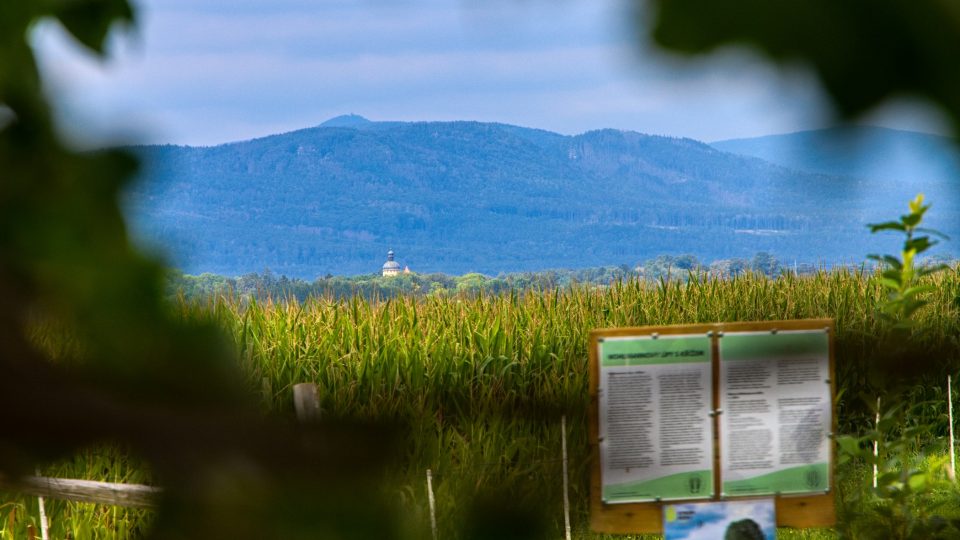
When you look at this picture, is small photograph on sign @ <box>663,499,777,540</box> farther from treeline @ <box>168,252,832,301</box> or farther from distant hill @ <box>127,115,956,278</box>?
distant hill @ <box>127,115,956,278</box>

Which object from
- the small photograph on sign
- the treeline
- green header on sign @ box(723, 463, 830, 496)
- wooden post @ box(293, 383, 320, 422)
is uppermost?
the treeline

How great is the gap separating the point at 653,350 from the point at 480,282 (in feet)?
9.34

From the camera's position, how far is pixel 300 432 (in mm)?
296

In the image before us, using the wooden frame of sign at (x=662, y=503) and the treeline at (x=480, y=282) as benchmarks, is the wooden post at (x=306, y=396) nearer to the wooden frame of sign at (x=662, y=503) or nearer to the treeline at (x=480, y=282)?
the wooden frame of sign at (x=662, y=503)

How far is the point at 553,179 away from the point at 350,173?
1321 centimetres

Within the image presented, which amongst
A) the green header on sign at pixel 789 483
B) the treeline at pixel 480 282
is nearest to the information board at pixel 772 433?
the green header on sign at pixel 789 483

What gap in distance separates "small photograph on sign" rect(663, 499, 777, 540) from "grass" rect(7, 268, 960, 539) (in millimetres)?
506

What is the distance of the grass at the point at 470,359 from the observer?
4301 millimetres

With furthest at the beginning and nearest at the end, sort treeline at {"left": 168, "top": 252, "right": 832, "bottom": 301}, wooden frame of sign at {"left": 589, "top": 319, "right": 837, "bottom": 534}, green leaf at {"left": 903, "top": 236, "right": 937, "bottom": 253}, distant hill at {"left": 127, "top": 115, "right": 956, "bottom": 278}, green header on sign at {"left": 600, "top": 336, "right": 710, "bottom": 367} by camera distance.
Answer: distant hill at {"left": 127, "top": 115, "right": 956, "bottom": 278}
treeline at {"left": 168, "top": 252, "right": 832, "bottom": 301}
green header on sign at {"left": 600, "top": 336, "right": 710, "bottom": 367}
wooden frame of sign at {"left": 589, "top": 319, "right": 837, "bottom": 534}
green leaf at {"left": 903, "top": 236, "right": 937, "bottom": 253}

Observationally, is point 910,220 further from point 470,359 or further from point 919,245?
point 470,359

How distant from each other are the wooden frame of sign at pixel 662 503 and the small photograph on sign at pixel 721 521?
0.04 m

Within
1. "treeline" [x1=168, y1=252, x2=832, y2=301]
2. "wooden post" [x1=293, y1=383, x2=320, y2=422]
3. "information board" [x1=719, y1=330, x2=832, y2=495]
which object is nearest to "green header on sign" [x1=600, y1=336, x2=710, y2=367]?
"information board" [x1=719, y1=330, x2=832, y2=495]

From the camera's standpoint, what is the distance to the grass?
4301 mm

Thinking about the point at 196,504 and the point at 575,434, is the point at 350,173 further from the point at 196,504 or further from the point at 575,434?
the point at 196,504
